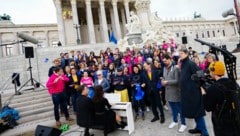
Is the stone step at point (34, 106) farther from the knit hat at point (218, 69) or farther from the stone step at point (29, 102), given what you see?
the knit hat at point (218, 69)

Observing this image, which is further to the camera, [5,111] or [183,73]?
[5,111]

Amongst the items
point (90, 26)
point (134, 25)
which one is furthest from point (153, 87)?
point (90, 26)

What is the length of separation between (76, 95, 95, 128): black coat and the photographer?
9.33 ft

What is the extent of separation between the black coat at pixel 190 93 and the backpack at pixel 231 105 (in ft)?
5.04

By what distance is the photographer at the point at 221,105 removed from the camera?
249cm

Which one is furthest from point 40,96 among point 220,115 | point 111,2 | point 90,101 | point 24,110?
point 111,2

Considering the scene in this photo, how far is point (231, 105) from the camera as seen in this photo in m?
2.44

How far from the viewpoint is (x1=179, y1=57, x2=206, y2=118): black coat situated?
409cm

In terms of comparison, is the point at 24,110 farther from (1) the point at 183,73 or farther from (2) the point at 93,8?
(2) the point at 93,8

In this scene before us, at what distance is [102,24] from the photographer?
1471 inches

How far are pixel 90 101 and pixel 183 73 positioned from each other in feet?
7.40

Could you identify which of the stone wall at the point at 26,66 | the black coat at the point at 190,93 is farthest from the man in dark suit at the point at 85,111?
the stone wall at the point at 26,66

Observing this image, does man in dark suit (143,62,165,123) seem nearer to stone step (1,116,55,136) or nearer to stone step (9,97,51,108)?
stone step (1,116,55,136)

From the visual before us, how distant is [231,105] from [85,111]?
3.24 m
